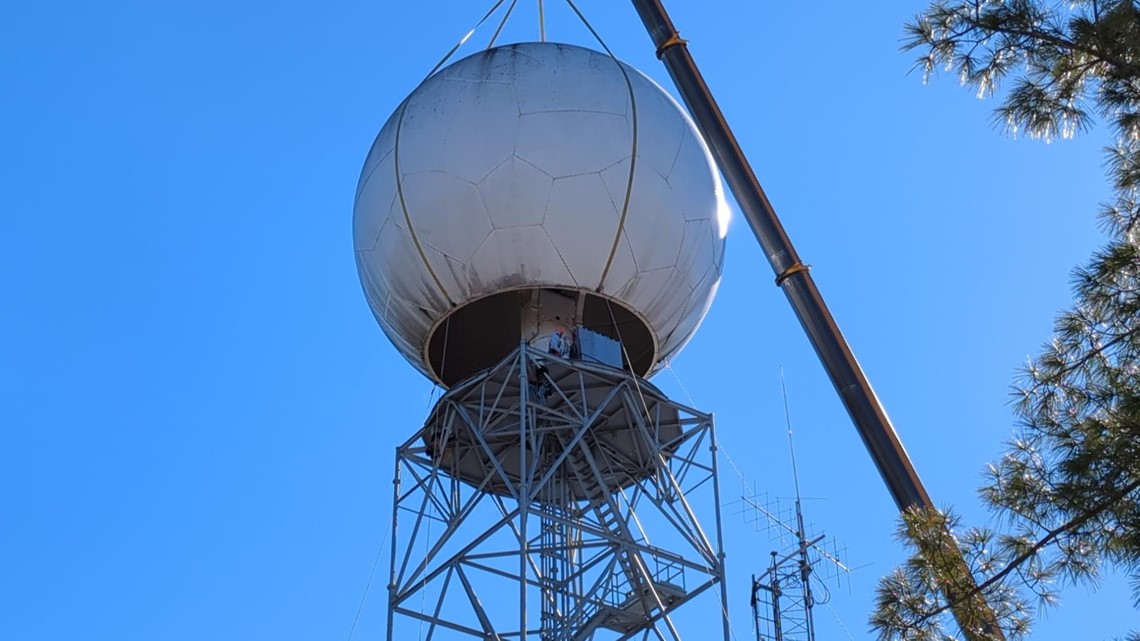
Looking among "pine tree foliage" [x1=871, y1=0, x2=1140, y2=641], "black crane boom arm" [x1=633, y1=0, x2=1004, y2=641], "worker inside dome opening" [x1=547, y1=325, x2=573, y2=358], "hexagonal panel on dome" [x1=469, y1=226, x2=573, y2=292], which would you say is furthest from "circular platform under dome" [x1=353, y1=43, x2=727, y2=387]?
"pine tree foliage" [x1=871, y1=0, x2=1140, y2=641]

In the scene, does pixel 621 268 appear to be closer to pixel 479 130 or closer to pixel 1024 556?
pixel 479 130

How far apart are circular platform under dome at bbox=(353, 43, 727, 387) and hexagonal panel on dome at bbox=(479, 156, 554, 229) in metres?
0.02

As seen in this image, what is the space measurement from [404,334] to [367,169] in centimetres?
224

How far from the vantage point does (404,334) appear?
2156 cm

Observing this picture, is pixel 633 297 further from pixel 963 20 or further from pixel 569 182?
pixel 963 20

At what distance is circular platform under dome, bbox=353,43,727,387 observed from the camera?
20.4 metres

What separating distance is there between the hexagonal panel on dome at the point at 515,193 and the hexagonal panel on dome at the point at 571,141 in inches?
5.4

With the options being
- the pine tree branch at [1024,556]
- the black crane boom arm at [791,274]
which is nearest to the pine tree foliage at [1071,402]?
the pine tree branch at [1024,556]

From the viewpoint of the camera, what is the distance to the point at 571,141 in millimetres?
20750

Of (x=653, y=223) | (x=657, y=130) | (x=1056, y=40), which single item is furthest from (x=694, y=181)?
(x=1056, y=40)

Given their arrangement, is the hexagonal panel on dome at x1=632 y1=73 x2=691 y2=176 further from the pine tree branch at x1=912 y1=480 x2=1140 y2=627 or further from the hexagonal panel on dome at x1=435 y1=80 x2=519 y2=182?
the pine tree branch at x1=912 y1=480 x2=1140 y2=627

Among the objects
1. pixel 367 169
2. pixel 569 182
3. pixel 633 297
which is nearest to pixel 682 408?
pixel 633 297

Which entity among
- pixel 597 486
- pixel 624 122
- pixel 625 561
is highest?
pixel 624 122

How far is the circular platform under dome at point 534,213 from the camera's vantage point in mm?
20422
